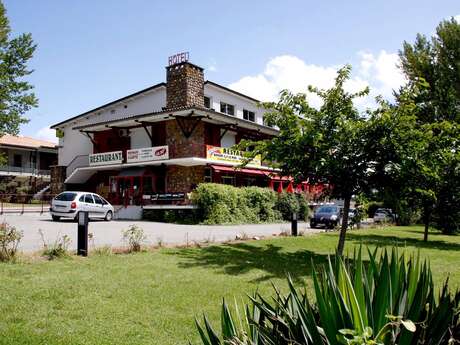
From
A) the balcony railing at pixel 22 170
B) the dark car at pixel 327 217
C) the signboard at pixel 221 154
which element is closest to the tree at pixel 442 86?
the dark car at pixel 327 217

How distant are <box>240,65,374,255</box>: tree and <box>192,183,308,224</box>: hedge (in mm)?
13367

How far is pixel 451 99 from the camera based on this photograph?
2388 cm

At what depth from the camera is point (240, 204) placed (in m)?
27.7

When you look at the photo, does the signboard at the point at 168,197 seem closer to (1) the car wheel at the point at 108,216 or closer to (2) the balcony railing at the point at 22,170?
(1) the car wheel at the point at 108,216

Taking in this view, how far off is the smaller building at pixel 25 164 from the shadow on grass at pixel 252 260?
35.0m

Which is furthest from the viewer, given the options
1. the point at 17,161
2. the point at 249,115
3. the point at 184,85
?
the point at 17,161

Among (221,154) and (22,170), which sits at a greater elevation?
(22,170)

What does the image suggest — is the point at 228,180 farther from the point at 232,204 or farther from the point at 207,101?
the point at 232,204

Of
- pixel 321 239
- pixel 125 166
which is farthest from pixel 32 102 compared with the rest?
pixel 321 239

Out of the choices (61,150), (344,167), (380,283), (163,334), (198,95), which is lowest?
(163,334)

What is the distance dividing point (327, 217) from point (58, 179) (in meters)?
24.3

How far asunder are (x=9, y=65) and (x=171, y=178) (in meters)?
13.0

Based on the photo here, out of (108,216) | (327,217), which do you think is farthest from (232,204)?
(108,216)

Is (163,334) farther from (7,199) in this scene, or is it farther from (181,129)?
(7,199)
